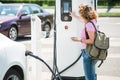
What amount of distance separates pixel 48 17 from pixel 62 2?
11.5 meters

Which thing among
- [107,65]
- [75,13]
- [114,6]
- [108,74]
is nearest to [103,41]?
[75,13]

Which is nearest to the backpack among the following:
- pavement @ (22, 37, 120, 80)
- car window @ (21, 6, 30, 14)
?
pavement @ (22, 37, 120, 80)

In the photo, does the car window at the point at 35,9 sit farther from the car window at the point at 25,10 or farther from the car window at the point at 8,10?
the car window at the point at 8,10

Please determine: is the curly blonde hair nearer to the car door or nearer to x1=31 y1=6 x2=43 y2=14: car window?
the car door

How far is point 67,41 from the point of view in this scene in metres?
8.82

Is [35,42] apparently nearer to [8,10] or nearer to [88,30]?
[88,30]

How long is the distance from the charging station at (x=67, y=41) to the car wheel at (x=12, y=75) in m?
1.67

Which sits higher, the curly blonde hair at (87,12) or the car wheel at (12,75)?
the curly blonde hair at (87,12)

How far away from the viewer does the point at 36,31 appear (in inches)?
328

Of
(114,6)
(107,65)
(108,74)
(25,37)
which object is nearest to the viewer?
(108,74)

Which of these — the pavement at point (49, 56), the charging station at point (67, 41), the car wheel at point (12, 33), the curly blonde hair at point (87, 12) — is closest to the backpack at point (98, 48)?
the curly blonde hair at point (87, 12)

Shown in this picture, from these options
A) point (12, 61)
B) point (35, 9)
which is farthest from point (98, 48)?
point (35, 9)

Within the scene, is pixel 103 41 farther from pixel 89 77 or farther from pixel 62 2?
pixel 62 2

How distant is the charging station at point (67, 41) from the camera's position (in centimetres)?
879
